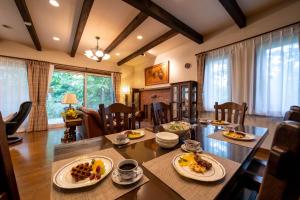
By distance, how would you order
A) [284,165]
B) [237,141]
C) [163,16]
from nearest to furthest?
[284,165], [237,141], [163,16]

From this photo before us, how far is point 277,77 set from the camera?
2.29 m

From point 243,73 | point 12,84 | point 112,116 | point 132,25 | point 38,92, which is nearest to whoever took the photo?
point 112,116

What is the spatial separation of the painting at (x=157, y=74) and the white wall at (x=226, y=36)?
0.60 feet

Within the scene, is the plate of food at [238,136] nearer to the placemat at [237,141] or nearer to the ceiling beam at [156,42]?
the placemat at [237,141]

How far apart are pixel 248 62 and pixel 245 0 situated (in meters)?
1.11

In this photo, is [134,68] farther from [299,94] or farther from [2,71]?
[299,94]

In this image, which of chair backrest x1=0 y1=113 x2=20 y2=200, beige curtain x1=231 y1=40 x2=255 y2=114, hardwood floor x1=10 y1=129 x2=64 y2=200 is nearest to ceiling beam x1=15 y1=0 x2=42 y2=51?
hardwood floor x1=10 y1=129 x2=64 y2=200

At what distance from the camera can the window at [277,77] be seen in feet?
6.95

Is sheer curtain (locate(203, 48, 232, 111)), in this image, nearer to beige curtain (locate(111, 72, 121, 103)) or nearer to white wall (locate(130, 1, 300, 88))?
white wall (locate(130, 1, 300, 88))

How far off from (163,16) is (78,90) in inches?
164

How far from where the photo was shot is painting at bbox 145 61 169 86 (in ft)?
14.8

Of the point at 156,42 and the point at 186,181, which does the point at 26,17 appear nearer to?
the point at 156,42

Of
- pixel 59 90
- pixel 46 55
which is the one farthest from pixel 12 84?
pixel 46 55

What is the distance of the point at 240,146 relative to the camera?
93 centimetres
